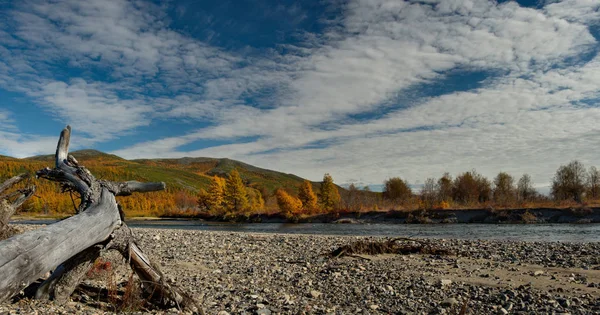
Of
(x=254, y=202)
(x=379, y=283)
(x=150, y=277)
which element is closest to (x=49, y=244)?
(x=150, y=277)

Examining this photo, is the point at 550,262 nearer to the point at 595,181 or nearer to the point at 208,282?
the point at 208,282

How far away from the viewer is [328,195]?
82312 millimetres

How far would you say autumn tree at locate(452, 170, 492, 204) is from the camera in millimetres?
87750

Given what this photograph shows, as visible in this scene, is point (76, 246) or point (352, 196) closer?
point (76, 246)

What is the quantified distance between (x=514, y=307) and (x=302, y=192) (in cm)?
7971

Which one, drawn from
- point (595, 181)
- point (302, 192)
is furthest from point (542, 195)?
point (302, 192)

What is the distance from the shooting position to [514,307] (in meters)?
7.75

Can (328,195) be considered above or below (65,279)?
above

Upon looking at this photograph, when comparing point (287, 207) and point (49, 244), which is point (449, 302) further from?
point (287, 207)

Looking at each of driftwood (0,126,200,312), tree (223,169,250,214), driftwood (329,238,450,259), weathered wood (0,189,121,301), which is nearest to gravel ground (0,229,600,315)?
driftwood (0,126,200,312)

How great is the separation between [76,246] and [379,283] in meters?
7.43

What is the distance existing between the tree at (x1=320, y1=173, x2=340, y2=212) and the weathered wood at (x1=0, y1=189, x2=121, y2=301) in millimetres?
73902

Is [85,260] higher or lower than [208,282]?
higher

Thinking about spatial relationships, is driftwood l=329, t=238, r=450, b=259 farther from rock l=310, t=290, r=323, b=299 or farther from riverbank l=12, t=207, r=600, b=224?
riverbank l=12, t=207, r=600, b=224
